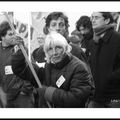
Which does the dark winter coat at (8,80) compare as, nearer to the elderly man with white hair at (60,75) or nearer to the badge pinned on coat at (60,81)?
the elderly man with white hair at (60,75)

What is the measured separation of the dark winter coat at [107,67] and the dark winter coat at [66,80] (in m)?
0.08

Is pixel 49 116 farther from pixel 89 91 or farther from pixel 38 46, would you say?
pixel 38 46

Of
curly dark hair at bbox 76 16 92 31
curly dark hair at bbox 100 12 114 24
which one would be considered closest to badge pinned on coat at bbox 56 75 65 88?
curly dark hair at bbox 76 16 92 31

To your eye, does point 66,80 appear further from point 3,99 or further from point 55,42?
point 3,99

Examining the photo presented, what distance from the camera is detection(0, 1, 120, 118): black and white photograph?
192 cm

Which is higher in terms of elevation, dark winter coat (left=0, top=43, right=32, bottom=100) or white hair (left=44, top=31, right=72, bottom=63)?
white hair (left=44, top=31, right=72, bottom=63)

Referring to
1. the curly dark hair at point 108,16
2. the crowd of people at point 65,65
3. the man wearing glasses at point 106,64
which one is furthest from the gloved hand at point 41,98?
the curly dark hair at point 108,16

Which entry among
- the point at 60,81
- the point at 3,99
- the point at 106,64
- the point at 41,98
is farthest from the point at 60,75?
the point at 3,99

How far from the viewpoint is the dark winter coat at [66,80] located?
186 cm

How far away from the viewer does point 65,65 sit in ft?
6.19

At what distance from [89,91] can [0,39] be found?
564 millimetres

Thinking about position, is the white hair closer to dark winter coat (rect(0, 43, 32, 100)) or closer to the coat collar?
the coat collar

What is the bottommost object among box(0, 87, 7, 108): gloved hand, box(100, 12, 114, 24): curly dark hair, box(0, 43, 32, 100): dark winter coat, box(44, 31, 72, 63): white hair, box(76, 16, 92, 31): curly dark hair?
box(0, 87, 7, 108): gloved hand
